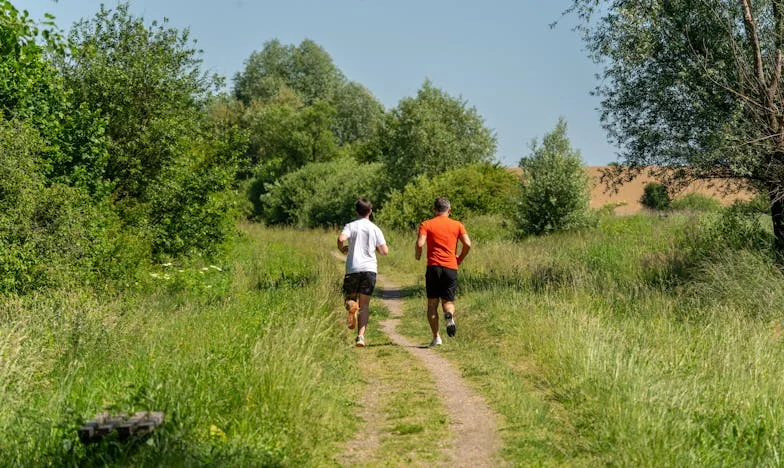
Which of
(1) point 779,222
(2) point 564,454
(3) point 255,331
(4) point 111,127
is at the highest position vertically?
(4) point 111,127

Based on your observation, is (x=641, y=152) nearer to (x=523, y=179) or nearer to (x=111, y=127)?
(x=111, y=127)

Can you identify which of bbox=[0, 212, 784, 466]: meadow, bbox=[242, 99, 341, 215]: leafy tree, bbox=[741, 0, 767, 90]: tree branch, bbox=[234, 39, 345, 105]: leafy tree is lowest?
bbox=[0, 212, 784, 466]: meadow

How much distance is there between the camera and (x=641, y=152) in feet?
58.9

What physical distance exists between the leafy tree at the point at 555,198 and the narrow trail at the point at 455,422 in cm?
2075

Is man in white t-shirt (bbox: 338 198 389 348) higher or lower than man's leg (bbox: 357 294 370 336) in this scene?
higher

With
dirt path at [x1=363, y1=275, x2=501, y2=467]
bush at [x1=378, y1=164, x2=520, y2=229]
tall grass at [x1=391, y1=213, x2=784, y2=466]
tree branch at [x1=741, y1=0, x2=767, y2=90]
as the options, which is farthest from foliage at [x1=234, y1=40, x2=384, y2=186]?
dirt path at [x1=363, y1=275, x2=501, y2=467]

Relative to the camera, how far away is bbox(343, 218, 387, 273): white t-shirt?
11477 millimetres

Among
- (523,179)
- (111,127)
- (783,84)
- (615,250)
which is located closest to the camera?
(783,84)

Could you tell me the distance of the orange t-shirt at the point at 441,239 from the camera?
1141 cm

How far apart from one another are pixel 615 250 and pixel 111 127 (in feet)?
42.6

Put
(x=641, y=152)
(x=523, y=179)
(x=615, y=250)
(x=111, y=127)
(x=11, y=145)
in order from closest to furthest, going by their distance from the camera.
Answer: (x=11, y=145)
(x=641, y=152)
(x=111, y=127)
(x=615, y=250)
(x=523, y=179)

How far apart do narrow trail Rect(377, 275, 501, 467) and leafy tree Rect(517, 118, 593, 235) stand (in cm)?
2001

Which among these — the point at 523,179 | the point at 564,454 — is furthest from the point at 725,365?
the point at 523,179

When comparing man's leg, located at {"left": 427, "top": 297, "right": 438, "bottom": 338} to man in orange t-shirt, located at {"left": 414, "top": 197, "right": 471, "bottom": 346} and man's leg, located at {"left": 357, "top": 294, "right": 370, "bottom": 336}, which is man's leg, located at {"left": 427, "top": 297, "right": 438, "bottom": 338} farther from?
man's leg, located at {"left": 357, "top": 294, "right": 370, "bottom": 336}
